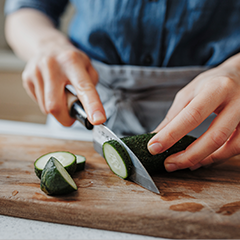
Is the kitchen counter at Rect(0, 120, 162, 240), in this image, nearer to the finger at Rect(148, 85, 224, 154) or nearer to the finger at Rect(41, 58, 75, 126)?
the finger at Rect(148, 85, 224, 154)

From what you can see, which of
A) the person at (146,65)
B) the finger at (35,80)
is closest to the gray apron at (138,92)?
the person at (146,65)

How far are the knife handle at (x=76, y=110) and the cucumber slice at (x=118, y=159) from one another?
234 mm

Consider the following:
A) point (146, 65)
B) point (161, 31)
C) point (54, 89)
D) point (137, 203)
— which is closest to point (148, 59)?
point (146, 65)

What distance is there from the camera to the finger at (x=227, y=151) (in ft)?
3.57

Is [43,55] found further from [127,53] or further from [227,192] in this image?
[227,192]

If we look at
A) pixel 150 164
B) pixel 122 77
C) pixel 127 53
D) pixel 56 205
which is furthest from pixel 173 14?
pixel 56 205

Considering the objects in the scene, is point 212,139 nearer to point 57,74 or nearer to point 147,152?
point 147,152

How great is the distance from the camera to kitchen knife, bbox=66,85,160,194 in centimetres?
97

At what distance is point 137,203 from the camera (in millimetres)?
889

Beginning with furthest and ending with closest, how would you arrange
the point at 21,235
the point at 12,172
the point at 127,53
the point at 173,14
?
the point at 127,53
the point at 173,14
the point at 12,172
the point at 21,235

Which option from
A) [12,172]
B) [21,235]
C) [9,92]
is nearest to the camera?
[21,235]

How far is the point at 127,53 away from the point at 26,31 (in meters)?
0.82

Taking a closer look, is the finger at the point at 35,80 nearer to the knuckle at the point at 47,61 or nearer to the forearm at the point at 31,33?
the knuckle at the point at 47,61

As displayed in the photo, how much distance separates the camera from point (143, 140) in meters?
1.08
